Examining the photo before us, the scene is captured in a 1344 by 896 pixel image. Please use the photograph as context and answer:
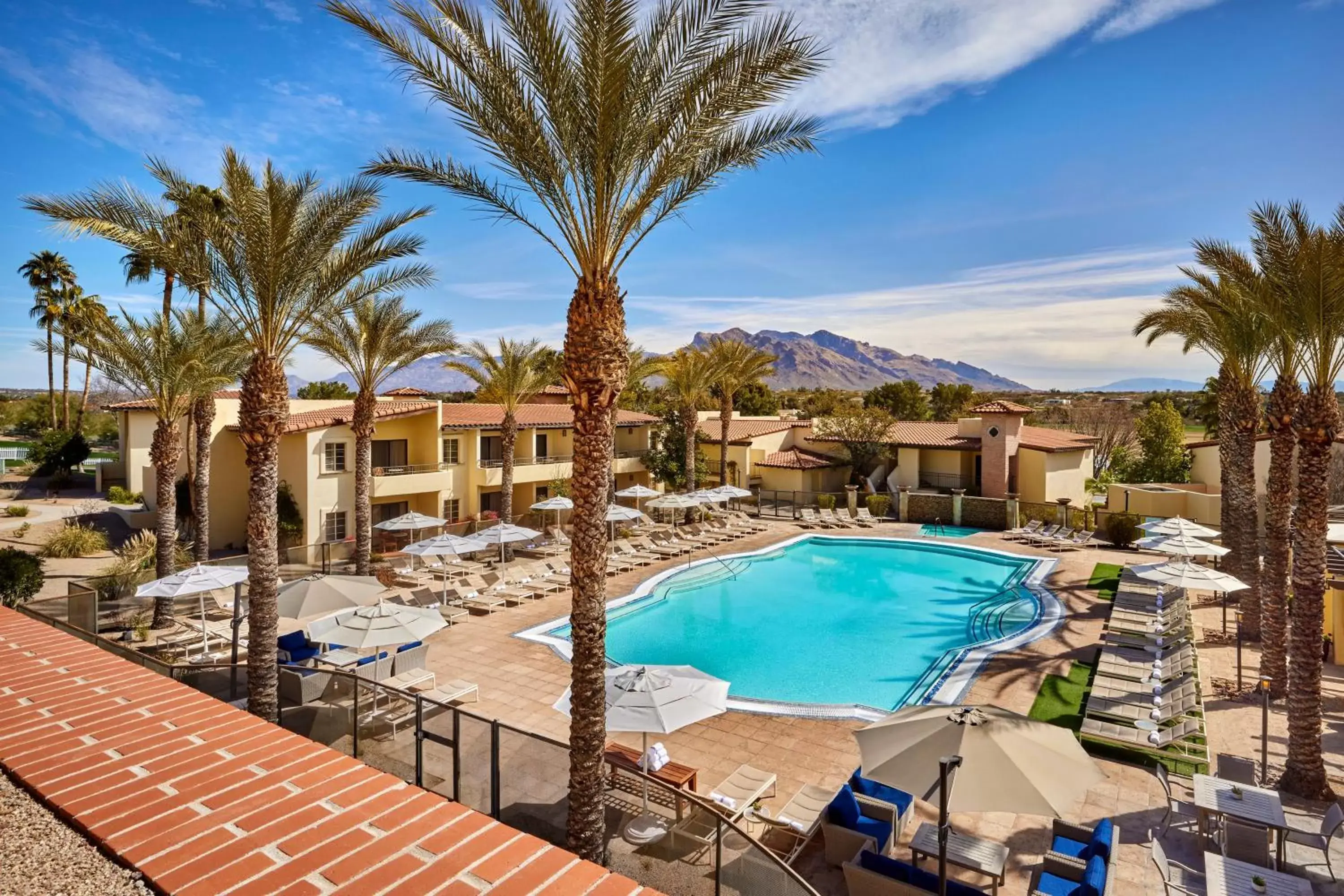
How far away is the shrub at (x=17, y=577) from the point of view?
1536cm

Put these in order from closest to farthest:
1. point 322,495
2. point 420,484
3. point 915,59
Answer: point 915,59
point 322,495
point 420,484

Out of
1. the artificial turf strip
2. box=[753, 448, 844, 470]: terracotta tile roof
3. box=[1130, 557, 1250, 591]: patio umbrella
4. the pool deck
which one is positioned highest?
box=[753, 448, 844, 470]: terracotta tile roof

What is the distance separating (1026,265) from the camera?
3828 cm

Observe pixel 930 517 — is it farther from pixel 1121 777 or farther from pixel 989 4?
pixel 989 4

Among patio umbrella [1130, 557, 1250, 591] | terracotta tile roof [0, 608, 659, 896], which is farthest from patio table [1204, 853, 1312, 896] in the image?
patio umbrella [1130, 557, 1250, 591]

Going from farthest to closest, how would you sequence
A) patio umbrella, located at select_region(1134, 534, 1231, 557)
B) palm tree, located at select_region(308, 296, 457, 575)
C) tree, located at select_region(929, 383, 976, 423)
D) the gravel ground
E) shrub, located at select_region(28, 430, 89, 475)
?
1. tree, located at select_region(929, 383, 976, 423)
2. shrub, located at select_region(28, 430, 89, 475)
3. palm tree, located at select_region(308, 296, 457, 575)
4. patio umbrella, located at select_region(1134, 534, 1231, 557)
5. the gravel ground

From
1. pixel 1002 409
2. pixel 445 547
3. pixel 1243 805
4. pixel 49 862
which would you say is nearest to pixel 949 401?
pixel 1002 409

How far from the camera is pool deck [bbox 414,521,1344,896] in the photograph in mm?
8562

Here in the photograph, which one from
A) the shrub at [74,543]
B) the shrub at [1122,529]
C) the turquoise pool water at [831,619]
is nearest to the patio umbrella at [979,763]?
the turquoise pool water at [831,619]

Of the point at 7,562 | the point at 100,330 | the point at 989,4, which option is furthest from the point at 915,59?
the point at 7,562

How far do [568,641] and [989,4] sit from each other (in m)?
15.4

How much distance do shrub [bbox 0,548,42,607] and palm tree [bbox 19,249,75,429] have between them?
120 ft

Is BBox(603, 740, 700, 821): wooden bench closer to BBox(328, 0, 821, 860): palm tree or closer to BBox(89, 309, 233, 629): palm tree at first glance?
BBox(328, 0, 821, 860): palm tree

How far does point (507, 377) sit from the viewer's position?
1096 inches
